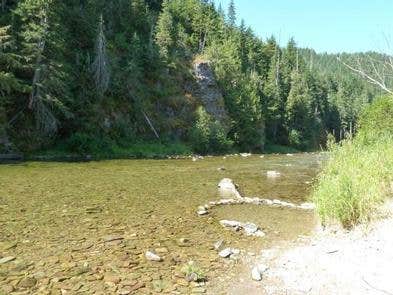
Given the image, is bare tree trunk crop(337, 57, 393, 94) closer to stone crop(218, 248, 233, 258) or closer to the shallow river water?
the shallow river water

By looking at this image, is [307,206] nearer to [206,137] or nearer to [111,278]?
[111,278]

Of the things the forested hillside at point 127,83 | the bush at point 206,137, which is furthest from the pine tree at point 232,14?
the bush at point 206,137

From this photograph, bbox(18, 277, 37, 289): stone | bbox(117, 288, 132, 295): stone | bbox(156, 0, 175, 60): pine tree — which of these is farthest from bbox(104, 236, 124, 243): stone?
bbox(156, 0, 175, 60): pine tree

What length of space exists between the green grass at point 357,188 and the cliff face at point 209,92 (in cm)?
5612

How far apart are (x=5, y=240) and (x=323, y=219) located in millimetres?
8730

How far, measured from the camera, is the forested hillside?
39656 mm

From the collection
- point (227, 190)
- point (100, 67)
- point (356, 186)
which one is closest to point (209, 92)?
point (100, 67)

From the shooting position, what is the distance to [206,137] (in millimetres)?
56906

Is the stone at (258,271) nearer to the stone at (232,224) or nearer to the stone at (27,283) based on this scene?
the stone at (232,224)

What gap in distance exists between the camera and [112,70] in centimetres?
5097

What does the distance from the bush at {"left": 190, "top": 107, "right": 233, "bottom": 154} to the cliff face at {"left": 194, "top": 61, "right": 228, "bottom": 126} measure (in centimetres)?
722

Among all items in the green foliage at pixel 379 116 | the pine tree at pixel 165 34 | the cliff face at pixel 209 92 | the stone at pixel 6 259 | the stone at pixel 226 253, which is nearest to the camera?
the stone at pixel 6 259

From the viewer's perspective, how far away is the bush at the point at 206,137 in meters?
56.6

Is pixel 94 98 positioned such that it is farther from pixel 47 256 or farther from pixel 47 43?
pixel 47 256
